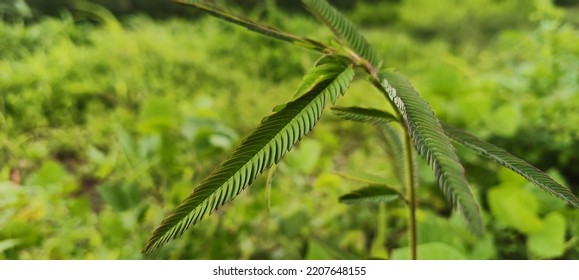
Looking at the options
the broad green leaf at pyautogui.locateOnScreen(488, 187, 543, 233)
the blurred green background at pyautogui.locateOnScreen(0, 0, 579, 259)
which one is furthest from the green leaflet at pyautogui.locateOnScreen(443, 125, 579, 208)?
the broad green leaf at pyautogui.locateOnScreen(488, 187, 543, 233)

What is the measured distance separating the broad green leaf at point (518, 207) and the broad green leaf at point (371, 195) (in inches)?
11.1

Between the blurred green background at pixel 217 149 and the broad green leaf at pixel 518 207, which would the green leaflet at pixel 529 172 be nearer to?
the blurred green background at pixel 217 149

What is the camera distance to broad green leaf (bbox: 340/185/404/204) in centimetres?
47

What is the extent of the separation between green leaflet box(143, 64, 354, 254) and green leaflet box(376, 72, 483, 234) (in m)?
0.06

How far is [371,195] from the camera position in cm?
48

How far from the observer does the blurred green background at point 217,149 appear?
707 millimetres

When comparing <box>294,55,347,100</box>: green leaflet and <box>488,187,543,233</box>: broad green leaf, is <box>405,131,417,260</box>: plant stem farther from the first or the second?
<box>488,187,543,233</box>: broad green leaf

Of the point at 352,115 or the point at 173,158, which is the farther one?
the point at 173,158

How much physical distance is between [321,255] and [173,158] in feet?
0.94

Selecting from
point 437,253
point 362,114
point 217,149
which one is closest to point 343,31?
point 362,114

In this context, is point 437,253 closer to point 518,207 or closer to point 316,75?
point 518,207

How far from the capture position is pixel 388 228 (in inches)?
37.1
